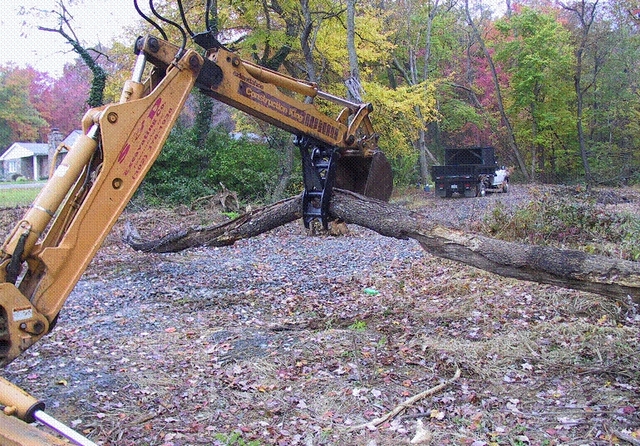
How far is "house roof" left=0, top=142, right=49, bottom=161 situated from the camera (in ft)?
158

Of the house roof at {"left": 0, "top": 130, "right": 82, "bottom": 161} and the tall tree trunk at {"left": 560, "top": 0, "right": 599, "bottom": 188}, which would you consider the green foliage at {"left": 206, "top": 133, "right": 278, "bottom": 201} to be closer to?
the tall tree trunk at {"left": 560, "top": 0, "right": 599, "bottom": 188}

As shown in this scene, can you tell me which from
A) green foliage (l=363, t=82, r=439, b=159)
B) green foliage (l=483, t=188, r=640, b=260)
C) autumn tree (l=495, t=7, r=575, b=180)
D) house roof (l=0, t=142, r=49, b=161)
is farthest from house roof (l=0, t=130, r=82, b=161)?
green foliage (l=483, t=188, r=640, b=260)

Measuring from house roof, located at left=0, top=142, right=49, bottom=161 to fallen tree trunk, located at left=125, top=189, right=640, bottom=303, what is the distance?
4575 cm

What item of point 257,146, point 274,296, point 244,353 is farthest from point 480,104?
point 244,353

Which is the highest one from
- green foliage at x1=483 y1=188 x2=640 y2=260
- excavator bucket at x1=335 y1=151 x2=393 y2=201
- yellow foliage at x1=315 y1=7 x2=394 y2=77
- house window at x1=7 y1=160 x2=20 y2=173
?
yellow foliage at x1=315 y1=7 x2=394 y2=77

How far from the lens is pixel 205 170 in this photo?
2053 cm

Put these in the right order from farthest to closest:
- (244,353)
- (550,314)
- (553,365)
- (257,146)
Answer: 1. (257,146)
2. (550,314)
3. (244,353)
4. (553,365)

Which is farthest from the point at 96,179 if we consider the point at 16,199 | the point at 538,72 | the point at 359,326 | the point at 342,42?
the point at 538,72

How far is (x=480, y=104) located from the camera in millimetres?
33750

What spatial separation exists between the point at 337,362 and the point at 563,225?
234 inches

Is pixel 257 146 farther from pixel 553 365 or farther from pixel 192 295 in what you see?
pixel 553 365

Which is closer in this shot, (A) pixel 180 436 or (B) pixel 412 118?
(A) pixel 180 436

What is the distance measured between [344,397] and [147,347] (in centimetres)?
227

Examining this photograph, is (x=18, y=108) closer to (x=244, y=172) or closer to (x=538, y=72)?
(x=244, y=172)
